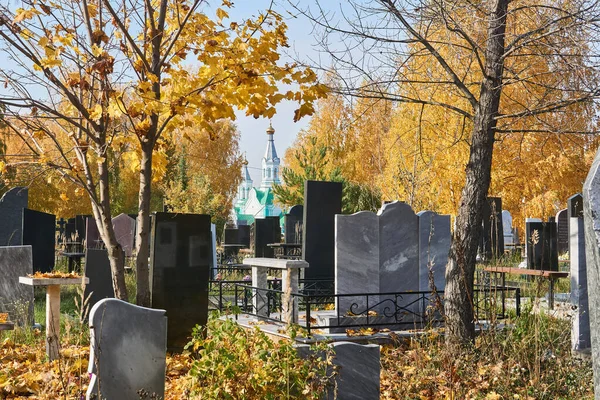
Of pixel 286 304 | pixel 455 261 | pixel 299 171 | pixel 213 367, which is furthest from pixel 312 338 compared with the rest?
pixel 299 171

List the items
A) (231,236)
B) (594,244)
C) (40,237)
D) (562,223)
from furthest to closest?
(231,236) < (562,223) < (40,237) < (594,244)

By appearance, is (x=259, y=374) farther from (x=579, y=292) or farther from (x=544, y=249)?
(x=544, y=249)

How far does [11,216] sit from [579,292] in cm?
1095

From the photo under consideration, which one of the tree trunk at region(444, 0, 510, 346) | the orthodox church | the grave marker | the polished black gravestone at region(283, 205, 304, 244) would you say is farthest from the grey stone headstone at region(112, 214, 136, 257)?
the orthodox church

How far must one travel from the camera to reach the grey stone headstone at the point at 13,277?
31.6 feet

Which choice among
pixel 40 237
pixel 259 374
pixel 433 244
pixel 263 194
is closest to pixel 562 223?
pixel 433 244

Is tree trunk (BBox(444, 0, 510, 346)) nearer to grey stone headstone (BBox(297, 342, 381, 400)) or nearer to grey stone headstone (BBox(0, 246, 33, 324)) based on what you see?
grey stone headstone (BBox(297, 342, 381, 400))

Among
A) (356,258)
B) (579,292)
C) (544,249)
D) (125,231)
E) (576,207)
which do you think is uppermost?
(576,207)

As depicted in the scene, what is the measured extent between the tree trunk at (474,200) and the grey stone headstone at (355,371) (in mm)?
2527

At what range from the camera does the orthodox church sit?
105 metres

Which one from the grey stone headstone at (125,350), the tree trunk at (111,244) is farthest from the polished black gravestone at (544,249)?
the grey stone headstone at (125,350)

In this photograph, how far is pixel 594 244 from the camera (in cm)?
211

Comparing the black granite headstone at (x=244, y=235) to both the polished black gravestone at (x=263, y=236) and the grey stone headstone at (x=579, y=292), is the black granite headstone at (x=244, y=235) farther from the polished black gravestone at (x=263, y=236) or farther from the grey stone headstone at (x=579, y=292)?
the grey stone headstone at (x=579, y=292)

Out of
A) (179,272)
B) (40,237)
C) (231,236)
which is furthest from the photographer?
(231,236)
